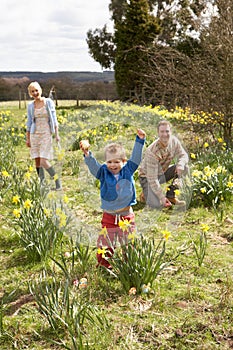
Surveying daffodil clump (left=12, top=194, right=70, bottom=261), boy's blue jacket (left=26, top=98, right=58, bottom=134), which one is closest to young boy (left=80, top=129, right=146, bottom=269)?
daffodil clump (left=12, top=194, right=70, bottom=261)

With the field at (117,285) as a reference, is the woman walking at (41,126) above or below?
above

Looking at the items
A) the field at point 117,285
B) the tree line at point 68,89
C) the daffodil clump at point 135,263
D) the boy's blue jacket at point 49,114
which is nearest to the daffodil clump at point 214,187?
the field at point 117,285

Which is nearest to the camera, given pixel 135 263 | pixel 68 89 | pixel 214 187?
pixel 135 263

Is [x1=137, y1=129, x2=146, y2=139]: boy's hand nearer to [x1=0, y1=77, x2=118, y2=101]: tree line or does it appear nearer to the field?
the field

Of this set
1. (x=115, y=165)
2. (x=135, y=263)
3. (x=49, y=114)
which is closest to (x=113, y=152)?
(x=115, y=165)

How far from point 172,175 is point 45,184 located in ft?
4.88

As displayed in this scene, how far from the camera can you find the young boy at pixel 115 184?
120 inches

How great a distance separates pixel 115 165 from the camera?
10.0 feet

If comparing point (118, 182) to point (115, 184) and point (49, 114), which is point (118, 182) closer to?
point (115, 184)

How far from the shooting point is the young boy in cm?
306

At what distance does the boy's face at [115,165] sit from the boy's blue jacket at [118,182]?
0.08 ft

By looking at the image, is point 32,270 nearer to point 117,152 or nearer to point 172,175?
point 117,152

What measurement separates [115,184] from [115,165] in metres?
0.14

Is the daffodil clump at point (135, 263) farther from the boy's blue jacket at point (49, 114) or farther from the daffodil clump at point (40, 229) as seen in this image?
the boy's blue jacket at point (49, 114)
